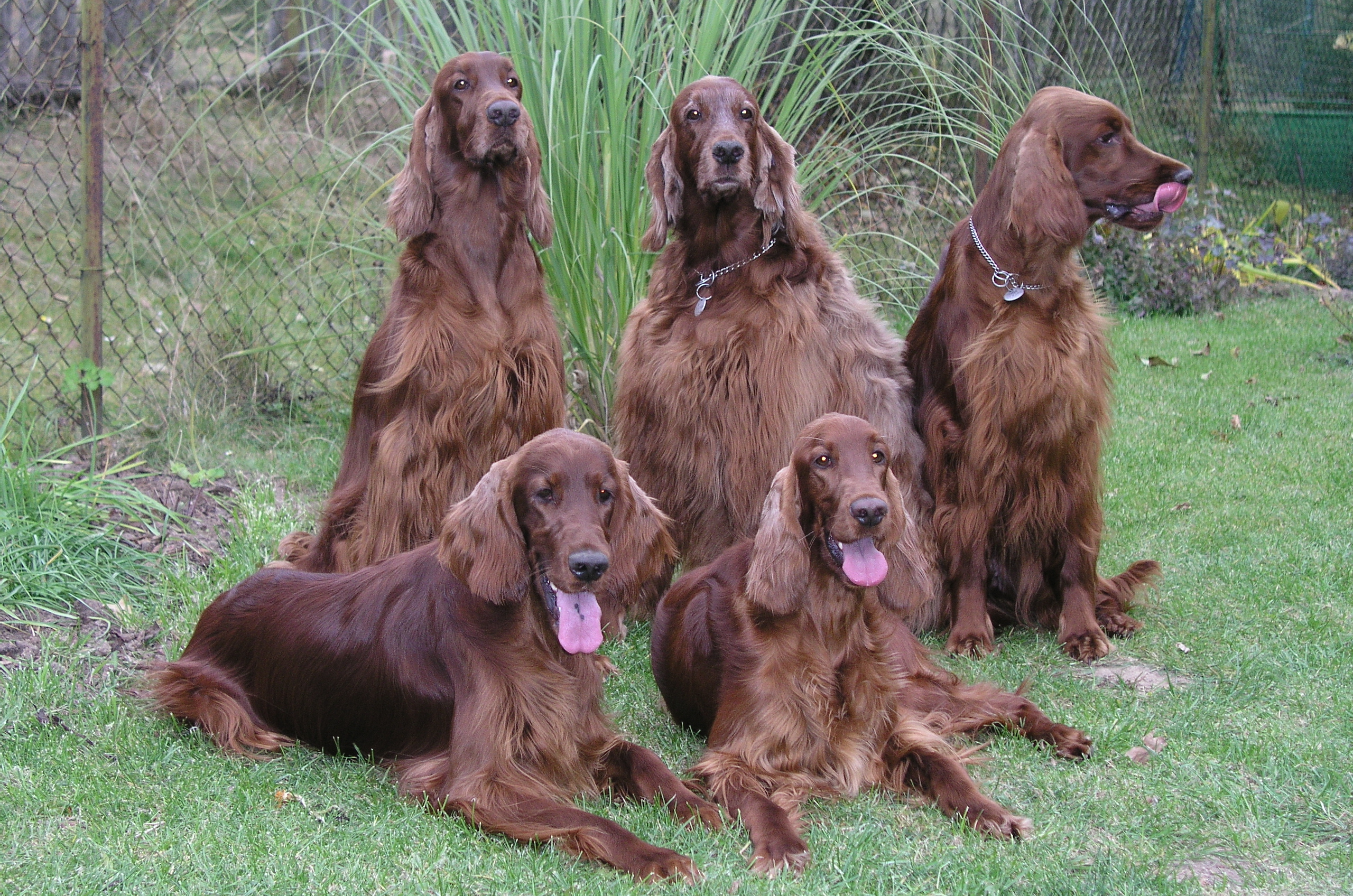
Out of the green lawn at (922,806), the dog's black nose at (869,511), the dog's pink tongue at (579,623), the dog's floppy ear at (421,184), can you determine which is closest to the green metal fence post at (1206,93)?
the green lawn at (922,806)

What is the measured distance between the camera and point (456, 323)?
4.00 meters

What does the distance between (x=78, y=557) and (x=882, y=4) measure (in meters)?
3.53

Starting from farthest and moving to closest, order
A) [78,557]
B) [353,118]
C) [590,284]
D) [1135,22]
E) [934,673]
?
[1135,22]
[353,118]
[590,284]
[78,557]
[934,673]

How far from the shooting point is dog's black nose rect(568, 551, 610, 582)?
2840 millimetres

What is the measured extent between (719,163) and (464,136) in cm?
77

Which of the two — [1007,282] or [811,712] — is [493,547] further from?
[1007,282]

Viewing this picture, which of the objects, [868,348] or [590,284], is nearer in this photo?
[868,348]

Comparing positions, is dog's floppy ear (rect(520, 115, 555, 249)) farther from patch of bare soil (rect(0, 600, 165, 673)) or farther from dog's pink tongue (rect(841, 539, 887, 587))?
patch of bare soil (rect(0, 600, 165, 673))

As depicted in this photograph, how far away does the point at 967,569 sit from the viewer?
169 inches

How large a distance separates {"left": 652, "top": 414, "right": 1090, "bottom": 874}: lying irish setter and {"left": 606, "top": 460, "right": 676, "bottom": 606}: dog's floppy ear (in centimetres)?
25

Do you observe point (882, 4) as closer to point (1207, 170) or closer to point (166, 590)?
point (166, 590)

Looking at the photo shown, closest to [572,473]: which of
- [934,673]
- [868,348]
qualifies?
[934,673]


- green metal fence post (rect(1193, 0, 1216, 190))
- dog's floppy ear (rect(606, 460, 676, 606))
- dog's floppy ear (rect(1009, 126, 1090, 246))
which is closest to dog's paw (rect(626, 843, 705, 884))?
dog's floppy ear (rect(606, 460, 676, 606))

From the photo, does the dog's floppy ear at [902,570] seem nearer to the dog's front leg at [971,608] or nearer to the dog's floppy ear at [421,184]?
the dog's front leg at [971,608]
